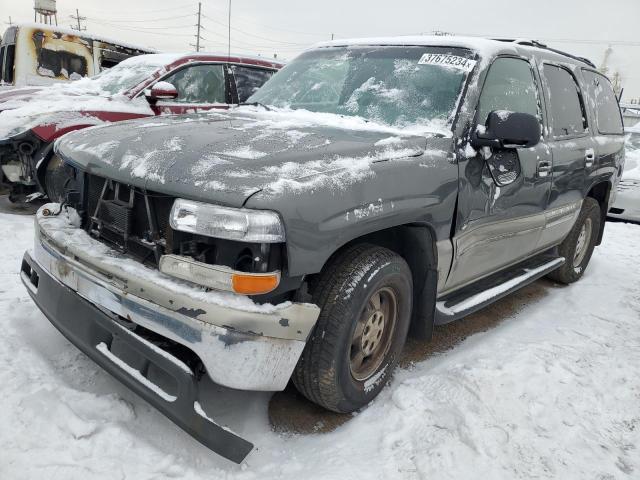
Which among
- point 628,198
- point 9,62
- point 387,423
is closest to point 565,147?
point 387,423

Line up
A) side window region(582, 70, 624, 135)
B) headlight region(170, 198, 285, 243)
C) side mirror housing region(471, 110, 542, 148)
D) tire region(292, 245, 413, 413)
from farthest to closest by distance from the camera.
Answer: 1. side window region(582, 70, 624, 135)
2. side mirror housing region(471, 110, 542, 148)
3. tire region(292, 245, 413, 413)
4. headlight region(170, 198, 285, 243)

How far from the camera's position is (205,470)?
6.79ft

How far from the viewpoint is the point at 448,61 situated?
9.92ft

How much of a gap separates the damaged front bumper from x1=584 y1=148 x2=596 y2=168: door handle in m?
3.07

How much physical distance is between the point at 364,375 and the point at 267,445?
0.60m

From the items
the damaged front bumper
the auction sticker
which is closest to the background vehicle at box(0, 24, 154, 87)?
the auction sticker

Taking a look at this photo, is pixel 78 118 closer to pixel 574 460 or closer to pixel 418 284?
pixel 418 284

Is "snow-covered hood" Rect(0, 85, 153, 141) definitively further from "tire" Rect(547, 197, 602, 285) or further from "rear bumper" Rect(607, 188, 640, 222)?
"rear bumper" Rect(607, 188, 640, 222)

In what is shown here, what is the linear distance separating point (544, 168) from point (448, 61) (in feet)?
3.41

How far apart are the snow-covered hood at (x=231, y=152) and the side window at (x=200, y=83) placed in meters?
3.22

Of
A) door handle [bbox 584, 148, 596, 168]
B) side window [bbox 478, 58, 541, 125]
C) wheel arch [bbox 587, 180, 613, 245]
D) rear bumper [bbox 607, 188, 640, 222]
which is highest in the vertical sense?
side window [bbox 478, 58, 541, 125]

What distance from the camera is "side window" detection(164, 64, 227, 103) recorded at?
590 cm

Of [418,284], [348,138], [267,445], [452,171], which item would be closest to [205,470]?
[267,445]

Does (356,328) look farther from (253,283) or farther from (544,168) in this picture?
(544,168)
